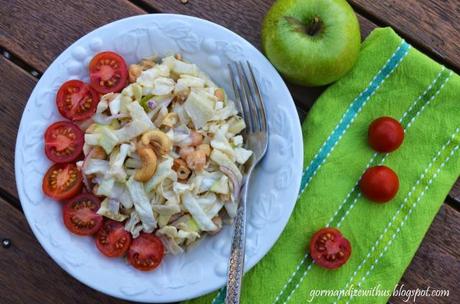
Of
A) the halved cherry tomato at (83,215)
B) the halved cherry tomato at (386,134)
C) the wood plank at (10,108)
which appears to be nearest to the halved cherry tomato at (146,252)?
the halved cherry tomato at (83,215)

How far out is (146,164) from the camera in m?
1.37

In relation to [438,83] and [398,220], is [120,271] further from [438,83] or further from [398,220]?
[438,83]

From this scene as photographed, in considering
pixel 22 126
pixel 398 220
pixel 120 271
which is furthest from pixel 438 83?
pixel 22 126

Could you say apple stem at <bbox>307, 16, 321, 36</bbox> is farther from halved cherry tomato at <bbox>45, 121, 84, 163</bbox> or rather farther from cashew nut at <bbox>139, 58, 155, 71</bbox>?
halved cherry tomato at <bbox>45, 121, 84, 163</bbox>

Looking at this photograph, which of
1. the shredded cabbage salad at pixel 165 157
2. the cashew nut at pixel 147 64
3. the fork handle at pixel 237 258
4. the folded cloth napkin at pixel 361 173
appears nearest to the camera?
the fork handle at pixel 237 258

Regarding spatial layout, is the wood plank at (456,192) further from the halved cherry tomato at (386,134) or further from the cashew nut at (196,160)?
the cashew nut at (196,160)

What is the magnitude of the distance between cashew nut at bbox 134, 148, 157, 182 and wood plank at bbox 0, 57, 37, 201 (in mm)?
515

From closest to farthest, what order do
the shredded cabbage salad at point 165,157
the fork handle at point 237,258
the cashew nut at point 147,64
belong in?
1. the fork handle at point 237,258
2. the shredded cabbage salad at point 165,157
3. the cashew nut at point 147,64

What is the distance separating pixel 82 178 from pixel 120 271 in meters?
0.28

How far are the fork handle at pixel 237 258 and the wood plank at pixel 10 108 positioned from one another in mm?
757

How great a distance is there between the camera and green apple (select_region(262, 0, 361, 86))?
147cm

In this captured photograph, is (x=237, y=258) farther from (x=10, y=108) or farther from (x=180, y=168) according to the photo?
(x=10, y=108)

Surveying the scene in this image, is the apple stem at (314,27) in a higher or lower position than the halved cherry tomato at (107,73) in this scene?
higher

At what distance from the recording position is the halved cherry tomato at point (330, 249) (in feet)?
5.14
